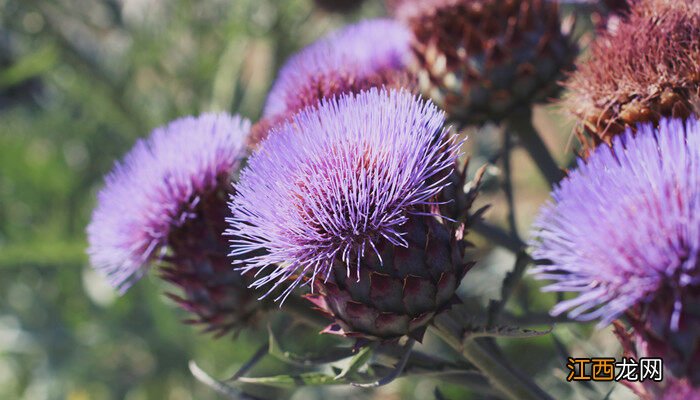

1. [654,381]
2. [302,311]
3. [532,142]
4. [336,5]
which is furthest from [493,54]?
[336,5]

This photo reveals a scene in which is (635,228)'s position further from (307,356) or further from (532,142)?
(532,142)

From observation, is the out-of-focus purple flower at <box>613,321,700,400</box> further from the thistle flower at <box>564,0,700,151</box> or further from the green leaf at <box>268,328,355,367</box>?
the green leaf at <box>268,328,355,367</box>

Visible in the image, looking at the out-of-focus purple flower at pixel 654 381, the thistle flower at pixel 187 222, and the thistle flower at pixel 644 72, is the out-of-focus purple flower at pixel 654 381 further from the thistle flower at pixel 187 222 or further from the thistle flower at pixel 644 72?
the thistle flower at pixel 187 222

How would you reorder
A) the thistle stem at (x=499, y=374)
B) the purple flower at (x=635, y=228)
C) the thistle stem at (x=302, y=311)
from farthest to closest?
the thistle stem at (x=302, y=311)
the thistle stem at (x=499, y=374)
the purple flower at (x=635, y=228)

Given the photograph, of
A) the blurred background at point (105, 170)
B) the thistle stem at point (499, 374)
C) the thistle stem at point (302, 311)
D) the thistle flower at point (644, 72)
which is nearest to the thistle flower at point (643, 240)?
the thistle flower at point (644, 72)

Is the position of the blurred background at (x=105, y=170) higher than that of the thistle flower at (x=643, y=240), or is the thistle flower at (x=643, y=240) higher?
the thistle flower at (x=643, y=240)

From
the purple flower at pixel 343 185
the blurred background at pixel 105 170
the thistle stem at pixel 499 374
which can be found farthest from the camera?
the blurred background at pixel 105 170

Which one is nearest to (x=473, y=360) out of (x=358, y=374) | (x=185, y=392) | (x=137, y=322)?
(x=358, y=374)
